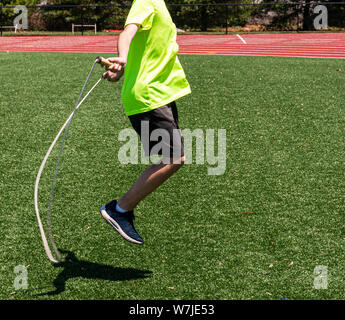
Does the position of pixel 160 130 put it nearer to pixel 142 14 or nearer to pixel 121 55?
pixel 121 55

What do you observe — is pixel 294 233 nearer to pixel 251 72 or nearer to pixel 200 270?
pixel 200 270

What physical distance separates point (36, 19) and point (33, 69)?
17.5 m

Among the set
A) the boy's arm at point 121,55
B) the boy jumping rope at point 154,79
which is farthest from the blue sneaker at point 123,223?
the boy's arm at point 121,55

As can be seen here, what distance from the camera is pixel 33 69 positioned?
11.4 metres

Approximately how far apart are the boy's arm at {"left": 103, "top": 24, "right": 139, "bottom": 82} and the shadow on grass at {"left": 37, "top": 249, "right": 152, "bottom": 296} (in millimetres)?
1211

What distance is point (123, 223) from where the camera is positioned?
3.17m

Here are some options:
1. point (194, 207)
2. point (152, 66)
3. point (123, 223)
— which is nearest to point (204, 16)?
point (194, 207)

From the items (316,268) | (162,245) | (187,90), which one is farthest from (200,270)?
(187,90)

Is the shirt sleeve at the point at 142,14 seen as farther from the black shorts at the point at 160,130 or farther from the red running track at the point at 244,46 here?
the red running track at the point at 244,46

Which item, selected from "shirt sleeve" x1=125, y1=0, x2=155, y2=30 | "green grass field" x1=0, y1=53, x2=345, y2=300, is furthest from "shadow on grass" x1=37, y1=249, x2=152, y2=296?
"shirt sleeve" x1=125, y1=0, x2=155, y2=30

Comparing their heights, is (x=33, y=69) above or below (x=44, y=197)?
above

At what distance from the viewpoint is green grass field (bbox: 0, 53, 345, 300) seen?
2943mm

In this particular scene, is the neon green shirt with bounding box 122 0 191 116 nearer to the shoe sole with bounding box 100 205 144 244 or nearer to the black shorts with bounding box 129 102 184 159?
the black shorts with bounding box 129 102 184 159

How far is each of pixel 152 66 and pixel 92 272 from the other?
135 cm
